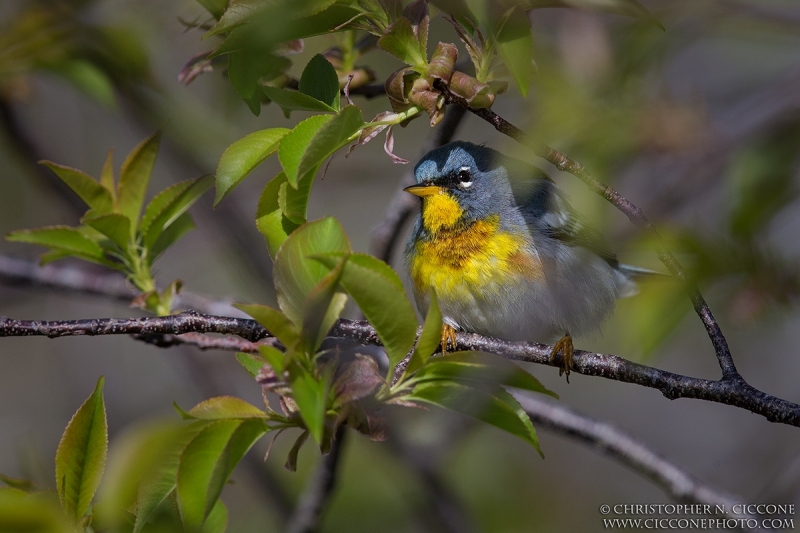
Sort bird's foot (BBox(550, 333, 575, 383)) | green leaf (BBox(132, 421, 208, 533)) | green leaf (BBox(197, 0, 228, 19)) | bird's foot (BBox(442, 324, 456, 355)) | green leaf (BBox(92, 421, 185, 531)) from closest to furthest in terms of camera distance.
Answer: green leaf (BBox(92, 421, 185, 531)) → green leaf (BBox(132, 421, 208, 533)) → bird's foot (BBox(550, 333, 575, 383)) → green leaf (BBox(197, 0, 228, 19)) → bird's foot (BBox(442, 324, 456, 355))

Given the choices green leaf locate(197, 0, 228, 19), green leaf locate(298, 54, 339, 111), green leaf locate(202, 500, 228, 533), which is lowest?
green leaf locate(202, 500, 228, 533)

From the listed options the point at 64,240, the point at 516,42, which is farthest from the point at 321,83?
the point at 64,240

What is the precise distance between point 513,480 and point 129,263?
13.1 feet

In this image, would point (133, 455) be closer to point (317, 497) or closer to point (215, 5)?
point (215, 5)

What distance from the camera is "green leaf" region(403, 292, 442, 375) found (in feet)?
5.38

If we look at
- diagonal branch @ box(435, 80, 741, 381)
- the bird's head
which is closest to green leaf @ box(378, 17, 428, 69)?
diagonal branch @ box(435, 80, 741, 381)

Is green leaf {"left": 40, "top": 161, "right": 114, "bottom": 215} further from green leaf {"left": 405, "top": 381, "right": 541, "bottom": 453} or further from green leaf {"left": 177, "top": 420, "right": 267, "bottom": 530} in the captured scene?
green leaf {"left": 405, "top": 381, "right": 541, "bottom": 453}

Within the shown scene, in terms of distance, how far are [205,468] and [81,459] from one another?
50cm

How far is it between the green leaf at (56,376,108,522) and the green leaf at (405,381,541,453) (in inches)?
32.6

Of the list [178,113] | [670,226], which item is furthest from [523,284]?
[178,113]

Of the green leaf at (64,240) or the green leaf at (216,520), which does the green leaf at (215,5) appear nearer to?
the green leaf at (64,240)

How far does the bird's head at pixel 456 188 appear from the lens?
3594 millimetres

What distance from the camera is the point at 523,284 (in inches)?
136

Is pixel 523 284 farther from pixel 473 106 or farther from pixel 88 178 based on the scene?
pixel 88 178
